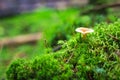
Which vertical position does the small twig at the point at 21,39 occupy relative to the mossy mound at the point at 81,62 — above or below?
below

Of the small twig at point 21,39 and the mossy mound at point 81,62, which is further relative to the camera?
the small twig at point 21,39

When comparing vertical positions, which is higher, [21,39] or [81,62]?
[81,62]

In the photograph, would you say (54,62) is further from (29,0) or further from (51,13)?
(29,0)

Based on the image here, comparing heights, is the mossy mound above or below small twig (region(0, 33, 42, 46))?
above

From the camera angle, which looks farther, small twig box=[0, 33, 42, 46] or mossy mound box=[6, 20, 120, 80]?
small twig box=[0, 33, 42, 46]

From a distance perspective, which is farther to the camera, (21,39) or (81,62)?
(21,39)

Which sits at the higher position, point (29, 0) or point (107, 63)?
point (29, 0)

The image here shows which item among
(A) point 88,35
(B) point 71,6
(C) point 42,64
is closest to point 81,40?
(A) point 88,35

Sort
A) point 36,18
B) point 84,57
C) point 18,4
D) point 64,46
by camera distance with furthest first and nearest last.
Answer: point 18,4 → point 36,18 → point 64,46 → point 84,57
